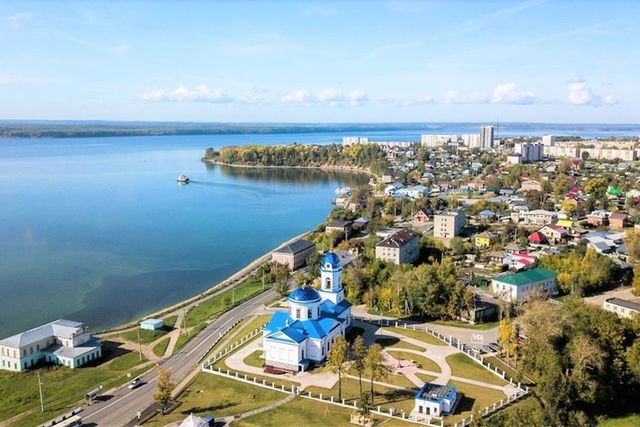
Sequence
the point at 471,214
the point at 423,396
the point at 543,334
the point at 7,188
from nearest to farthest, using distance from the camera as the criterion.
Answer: the point at 423,396 → the point at 543,334 → the point at 471,214 → the point at 7,188

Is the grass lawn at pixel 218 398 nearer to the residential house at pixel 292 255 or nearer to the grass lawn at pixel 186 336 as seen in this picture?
the grass lawn at pixel 186 336

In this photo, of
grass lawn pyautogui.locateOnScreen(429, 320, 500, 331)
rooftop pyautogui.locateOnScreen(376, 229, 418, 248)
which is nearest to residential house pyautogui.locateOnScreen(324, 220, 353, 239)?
rooftop pyautogui.locateOnScreen(376, 229, 418, 248)

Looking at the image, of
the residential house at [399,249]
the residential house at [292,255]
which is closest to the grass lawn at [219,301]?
the residential house at [292,255]

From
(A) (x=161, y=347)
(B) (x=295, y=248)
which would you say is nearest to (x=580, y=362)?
(A) (x=161, y=347)

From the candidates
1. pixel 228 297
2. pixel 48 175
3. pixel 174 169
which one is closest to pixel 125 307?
pixel 228 297

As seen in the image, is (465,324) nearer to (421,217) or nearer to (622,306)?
(622,306)

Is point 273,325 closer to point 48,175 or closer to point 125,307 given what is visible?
point 125,307

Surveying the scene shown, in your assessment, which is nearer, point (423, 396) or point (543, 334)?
point (423, 396)
